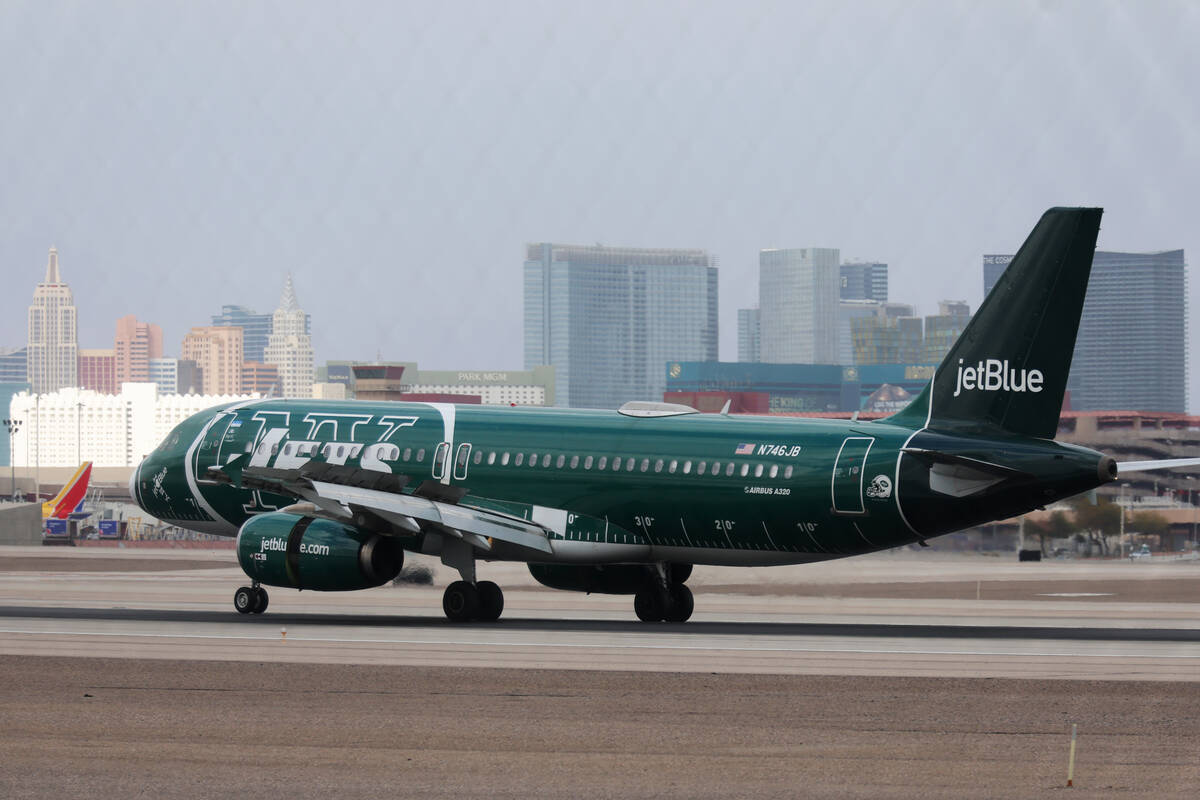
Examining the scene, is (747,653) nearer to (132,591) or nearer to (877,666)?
(877,666)

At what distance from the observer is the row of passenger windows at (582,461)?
35969 mm

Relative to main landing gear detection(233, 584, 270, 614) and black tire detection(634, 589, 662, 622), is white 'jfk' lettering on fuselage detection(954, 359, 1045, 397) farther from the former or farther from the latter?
main landing gear detection(233, 584, 270, 614)

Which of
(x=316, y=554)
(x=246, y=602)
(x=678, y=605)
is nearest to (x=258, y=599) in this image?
(x=246, y=602)

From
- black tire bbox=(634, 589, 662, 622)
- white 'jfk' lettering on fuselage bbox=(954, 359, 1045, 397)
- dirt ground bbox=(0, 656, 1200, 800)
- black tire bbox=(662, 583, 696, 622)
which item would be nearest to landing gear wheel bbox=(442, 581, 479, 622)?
black tire bbox=(634, 589, 662, 622)

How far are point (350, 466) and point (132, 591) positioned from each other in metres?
15.5

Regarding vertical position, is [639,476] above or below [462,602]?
above

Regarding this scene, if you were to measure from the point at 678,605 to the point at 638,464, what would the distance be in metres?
3.83

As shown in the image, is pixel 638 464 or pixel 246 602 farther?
pixel 246 602

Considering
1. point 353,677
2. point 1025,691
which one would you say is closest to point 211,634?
point 353,677

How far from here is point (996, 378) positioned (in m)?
34.2

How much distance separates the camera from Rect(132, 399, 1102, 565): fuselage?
3412 centimetres

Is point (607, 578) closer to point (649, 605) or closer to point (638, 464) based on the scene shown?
point (649, 605)

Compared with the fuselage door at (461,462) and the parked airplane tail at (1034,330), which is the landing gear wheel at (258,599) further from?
the parked airplane tail at (1034,330)

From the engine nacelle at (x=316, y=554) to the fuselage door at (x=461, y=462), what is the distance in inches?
104
